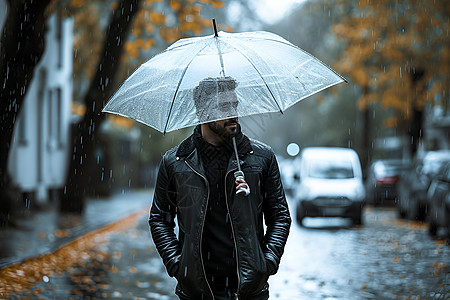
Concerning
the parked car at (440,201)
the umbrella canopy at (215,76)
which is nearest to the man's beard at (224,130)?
the umbrella canopy at (215,76)

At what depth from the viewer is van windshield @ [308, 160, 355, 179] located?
1944 cm

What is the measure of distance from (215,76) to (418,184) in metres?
14.3

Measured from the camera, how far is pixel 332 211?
1841 cm

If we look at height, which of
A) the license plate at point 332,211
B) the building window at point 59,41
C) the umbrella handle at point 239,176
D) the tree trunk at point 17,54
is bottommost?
the license plate at point 332,211

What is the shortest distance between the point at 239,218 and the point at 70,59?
2596cm

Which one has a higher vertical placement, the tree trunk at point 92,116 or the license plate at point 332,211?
the tree trunk at point 92,116

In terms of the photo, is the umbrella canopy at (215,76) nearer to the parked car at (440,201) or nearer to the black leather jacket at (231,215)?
the black leather jacket at (231,215)

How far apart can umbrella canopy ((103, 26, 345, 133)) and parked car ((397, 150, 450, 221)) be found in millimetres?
12547

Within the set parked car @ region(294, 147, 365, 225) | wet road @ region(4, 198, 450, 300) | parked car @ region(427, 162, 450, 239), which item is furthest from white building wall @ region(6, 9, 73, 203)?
parked car @ region(427, 162, 450, 239)

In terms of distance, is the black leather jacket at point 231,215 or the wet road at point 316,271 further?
the wet road at point 316,271

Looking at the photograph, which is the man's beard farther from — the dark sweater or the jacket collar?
the dark sweater

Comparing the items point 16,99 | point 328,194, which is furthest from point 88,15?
point 16,99

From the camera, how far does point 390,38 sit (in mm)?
23609

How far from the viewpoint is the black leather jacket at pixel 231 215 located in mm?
3732
